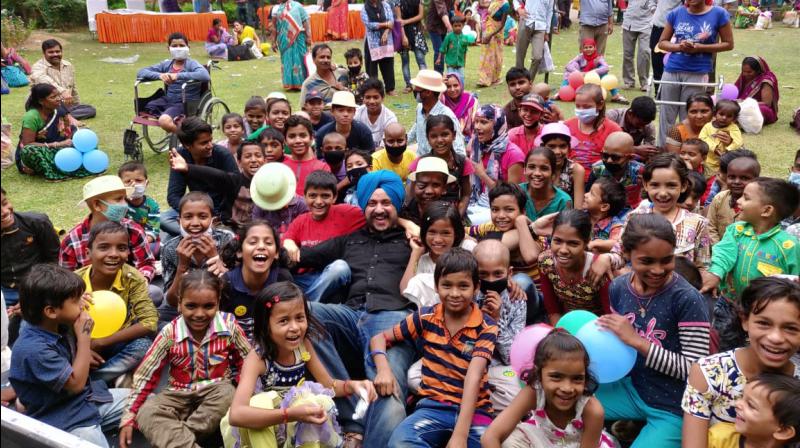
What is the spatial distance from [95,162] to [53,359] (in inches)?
180

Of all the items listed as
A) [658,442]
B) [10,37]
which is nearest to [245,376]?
[658,442]

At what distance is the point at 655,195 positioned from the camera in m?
3.90

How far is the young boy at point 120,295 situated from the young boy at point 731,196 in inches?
127

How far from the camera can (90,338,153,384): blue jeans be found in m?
3.63

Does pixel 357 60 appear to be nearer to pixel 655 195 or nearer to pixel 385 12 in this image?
pixel 385 12

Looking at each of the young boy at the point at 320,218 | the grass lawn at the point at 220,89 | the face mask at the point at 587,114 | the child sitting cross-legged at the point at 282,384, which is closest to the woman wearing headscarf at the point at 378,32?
the grass lawn at the point at 220,89

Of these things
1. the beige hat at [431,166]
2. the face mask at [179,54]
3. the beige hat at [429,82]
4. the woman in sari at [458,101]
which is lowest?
the beige hat at [431,166]

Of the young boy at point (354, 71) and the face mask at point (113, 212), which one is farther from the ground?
the young boy at point (354, 71)

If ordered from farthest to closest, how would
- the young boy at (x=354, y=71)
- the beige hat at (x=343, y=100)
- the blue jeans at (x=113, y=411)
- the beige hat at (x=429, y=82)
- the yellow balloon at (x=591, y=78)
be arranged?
the yellow balloon at (x=591, y=78), the young boy at (x=354, y=71), the beige hat at (x=429, y=82), the beige hat at (x=343, y=100), the blue jeans at (x=113, y=411)

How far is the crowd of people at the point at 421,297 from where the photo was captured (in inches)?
111

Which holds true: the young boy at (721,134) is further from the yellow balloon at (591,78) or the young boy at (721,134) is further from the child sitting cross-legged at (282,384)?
the child sitting cross-legged at (282,384)

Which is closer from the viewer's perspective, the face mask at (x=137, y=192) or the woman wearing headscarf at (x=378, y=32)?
the face mask at (x=137, y=192)

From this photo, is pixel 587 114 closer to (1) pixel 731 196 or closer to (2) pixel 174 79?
(1) pixel 731 196

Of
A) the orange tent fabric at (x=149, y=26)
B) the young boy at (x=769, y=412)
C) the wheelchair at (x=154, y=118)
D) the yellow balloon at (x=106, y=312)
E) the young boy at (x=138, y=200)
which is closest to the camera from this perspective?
the young boy at (x=769, y=412)
